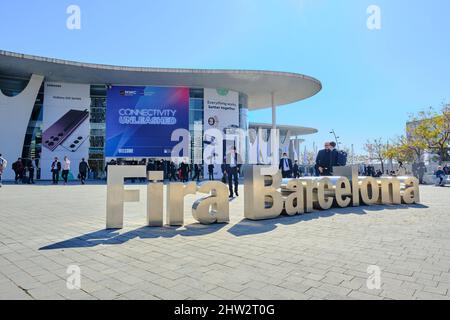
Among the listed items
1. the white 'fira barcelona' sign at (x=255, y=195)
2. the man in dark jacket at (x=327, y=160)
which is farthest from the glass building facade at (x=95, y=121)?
the white 'fira barcelona' sign at (x=255, y=195)

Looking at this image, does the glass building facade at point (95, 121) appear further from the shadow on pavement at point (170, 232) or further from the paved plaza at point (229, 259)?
the shadow on pavement at point (170, 232)

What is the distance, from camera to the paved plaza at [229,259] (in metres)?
2.65

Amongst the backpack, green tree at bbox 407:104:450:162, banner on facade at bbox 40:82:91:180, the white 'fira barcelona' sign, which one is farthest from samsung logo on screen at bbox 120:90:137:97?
green tree at bbox 407:104:450:162

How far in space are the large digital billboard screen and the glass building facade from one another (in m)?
0.71

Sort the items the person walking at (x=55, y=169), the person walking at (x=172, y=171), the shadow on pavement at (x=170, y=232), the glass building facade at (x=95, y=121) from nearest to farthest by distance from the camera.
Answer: the shadow on pavement at (x=170, y=232), the person walking at (x=55, y=169), the person walking at (x=172, y=171), the glass building facade at (x=95, y=121)

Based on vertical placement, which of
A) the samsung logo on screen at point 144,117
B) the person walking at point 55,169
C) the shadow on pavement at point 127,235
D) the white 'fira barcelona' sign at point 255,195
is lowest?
the shadow on pavement at point 127,235

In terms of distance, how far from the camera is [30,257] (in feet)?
11.9

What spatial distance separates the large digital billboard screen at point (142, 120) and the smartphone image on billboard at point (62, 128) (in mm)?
2257

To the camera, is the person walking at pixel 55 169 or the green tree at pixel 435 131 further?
the green tree at pixel 435 131

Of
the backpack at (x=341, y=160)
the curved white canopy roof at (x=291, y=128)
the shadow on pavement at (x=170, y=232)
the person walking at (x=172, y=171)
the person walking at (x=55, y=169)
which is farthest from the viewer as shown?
the curved white canopy roof at (x=291, y=128)

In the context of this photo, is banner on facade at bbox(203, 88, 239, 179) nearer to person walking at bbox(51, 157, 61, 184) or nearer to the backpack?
person walking at bbox(51, 157, 61, 184)

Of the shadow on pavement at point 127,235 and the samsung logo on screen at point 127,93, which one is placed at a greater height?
the samsung logo on screen at point 127,93

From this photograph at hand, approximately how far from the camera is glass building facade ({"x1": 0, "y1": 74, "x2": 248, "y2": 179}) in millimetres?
23828
